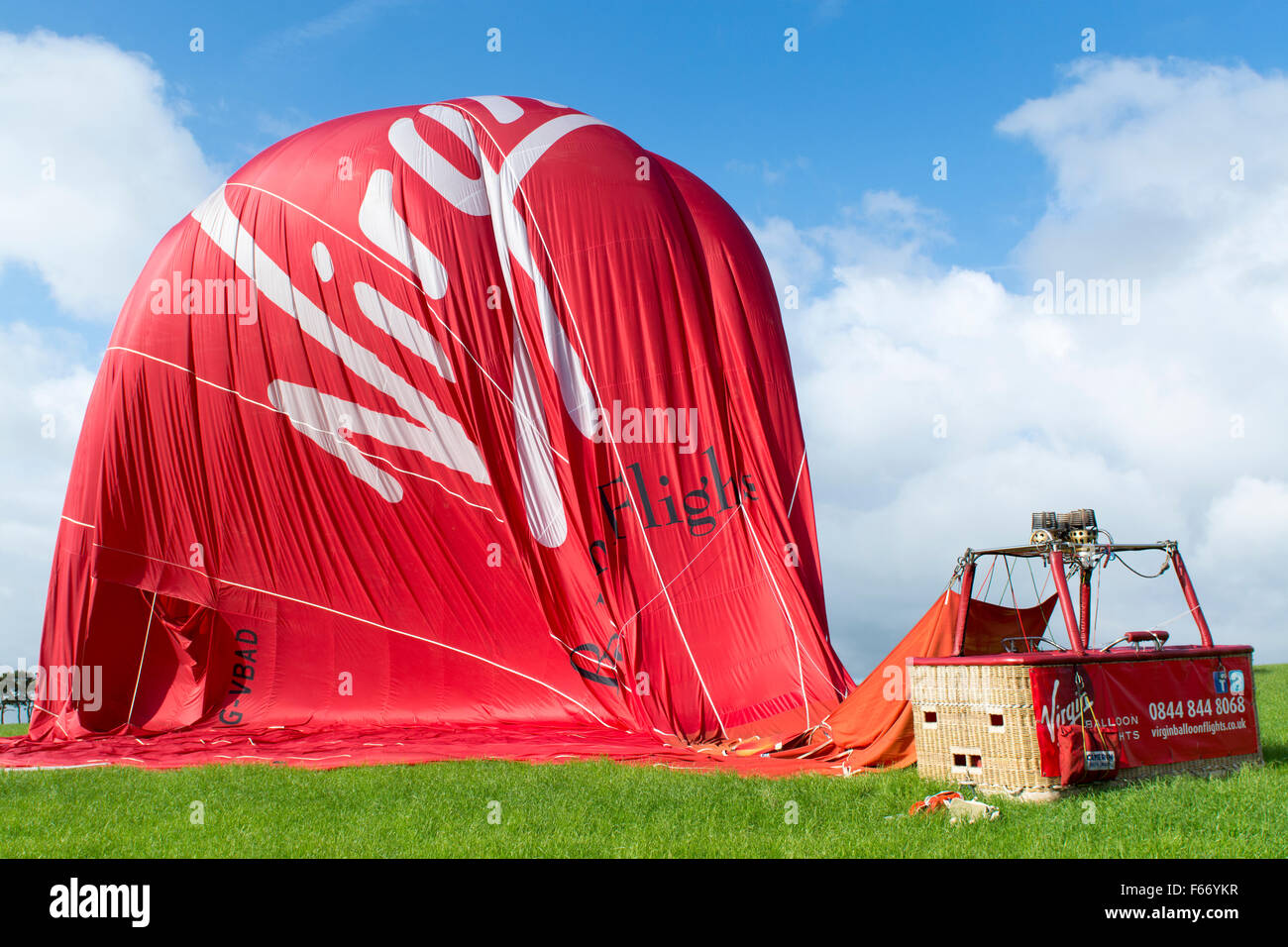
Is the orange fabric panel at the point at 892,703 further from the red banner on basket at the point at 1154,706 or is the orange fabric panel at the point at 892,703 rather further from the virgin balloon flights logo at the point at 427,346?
the virgin balloon flights logo at the point at 427,346

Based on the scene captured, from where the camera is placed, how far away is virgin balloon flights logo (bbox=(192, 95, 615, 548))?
484 inches

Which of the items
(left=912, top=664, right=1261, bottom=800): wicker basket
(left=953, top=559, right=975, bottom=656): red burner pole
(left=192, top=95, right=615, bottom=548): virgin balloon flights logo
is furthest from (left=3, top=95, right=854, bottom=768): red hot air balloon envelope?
(left=912, top=664, right=1261, bottom=800): wicker basket

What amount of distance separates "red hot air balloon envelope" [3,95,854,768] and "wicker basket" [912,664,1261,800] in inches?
152

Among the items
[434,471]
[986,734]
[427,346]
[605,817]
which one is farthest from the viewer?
[427,346]

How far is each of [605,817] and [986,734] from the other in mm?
2502

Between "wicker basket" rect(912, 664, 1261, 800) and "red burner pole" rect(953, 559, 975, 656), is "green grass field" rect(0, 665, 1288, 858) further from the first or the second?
"red burner pole" rect(953, 559, 975, 656)

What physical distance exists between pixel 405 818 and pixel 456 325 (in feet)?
23.2

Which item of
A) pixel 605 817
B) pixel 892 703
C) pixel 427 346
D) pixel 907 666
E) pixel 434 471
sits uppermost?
pixel 427 346

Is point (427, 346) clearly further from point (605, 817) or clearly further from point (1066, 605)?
point (1066, 605)

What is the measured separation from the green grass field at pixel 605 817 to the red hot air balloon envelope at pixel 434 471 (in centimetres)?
317

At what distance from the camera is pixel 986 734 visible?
703 cm

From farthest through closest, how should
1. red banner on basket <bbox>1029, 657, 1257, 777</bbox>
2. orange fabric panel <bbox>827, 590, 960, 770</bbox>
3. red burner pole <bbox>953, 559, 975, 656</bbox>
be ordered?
orange fabric panel <bbox>827, 590, 960, 770</bbox>
red burner pole <bbox>953, 559, 975, 656</bbox>
red banner on basket <bbox>1029, 657, 1257, 777</bbox>

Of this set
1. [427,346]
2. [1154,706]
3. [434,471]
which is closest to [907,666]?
[1154,706]

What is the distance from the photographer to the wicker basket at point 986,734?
6809 millimetres
